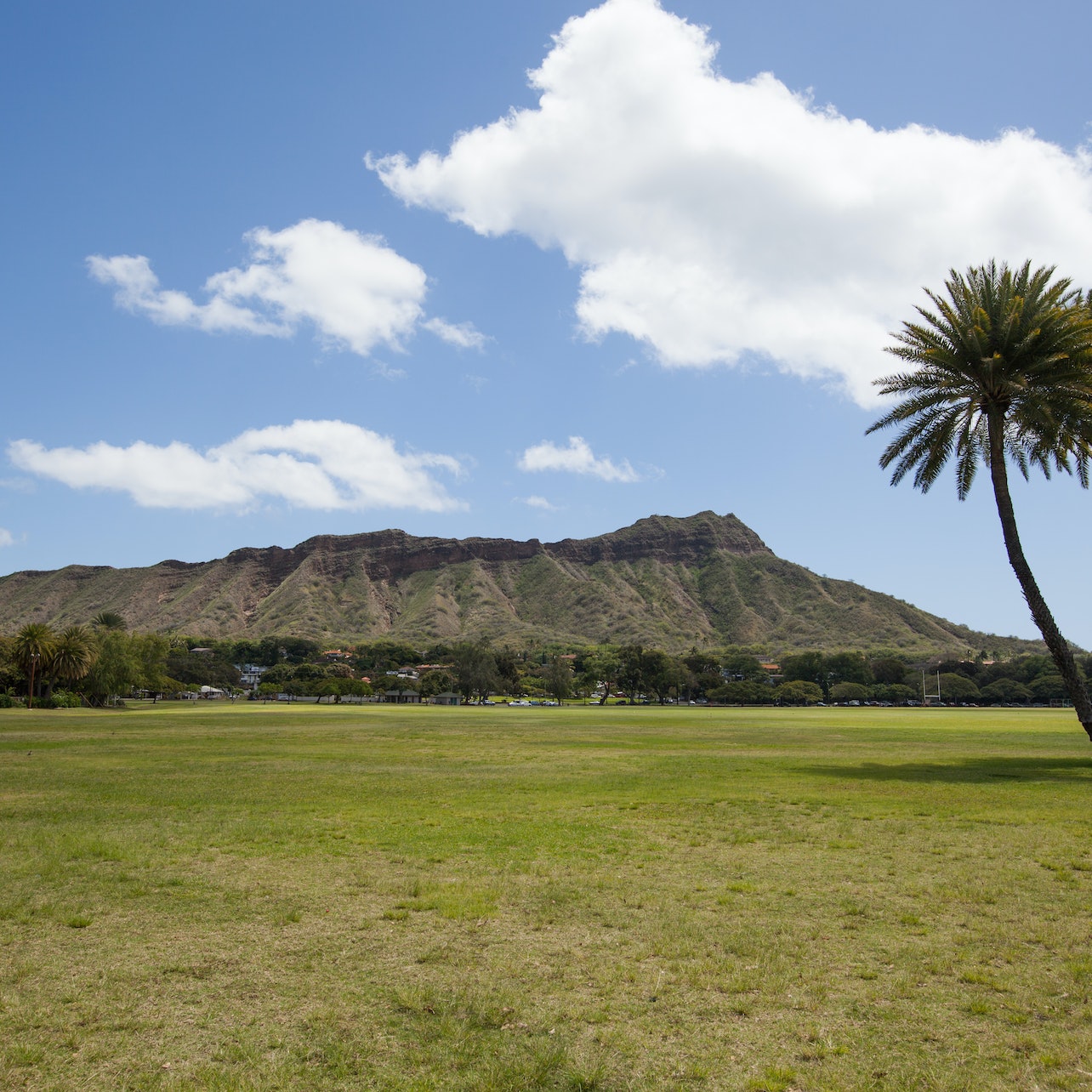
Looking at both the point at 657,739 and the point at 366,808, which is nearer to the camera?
the point at 366,808

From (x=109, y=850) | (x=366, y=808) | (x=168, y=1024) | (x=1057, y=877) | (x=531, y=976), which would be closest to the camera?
(x=168, y=1024)

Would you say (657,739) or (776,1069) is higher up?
(776,1069)

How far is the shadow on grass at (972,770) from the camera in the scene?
24125 mm

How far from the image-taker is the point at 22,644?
8538 cm

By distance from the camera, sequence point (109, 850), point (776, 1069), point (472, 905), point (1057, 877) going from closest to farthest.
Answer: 1. point (776, 1069)
2. point (472, 905)
3. point (1057, 877)
4. point (109, 850)

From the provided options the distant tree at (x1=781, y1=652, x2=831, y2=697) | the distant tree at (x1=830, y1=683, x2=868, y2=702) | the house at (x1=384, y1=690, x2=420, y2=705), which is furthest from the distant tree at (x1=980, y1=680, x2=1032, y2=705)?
the house at (x1=384, y1=690, x2=420, y2=705)

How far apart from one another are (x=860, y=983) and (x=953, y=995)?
0.75m

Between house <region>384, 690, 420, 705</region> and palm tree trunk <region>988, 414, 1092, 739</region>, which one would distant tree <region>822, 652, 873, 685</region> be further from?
palm tree trunk <region>988, 414, 1092, 739</region>

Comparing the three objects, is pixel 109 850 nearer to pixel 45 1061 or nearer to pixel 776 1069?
pixel 45 1061

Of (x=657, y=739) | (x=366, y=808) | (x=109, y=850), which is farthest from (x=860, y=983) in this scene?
(x=657, y=739)

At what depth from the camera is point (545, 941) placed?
28.3 ft

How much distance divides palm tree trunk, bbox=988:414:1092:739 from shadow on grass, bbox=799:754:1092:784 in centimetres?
228

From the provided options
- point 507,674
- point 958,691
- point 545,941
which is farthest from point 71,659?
point 958,691

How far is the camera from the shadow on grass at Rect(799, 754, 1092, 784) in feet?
79.2
